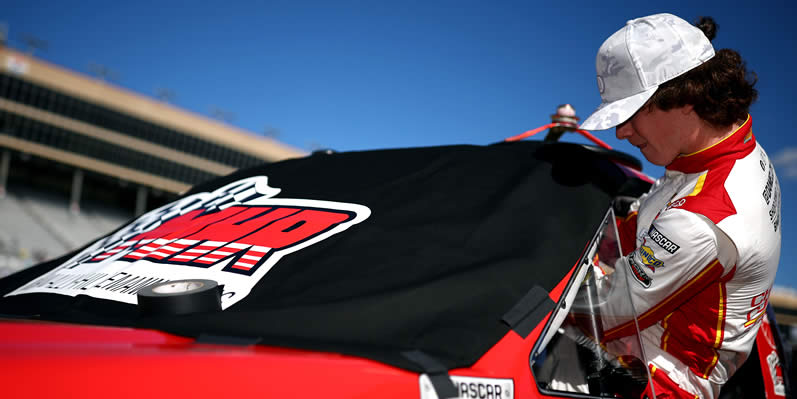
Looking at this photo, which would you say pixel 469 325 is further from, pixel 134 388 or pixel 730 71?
pixel 730 71

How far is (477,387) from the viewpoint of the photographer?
110 cm

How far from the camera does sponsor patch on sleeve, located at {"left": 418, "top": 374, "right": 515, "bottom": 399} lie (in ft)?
3.36

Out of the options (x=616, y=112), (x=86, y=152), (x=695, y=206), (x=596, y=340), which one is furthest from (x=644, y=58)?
(x=86, y=152)

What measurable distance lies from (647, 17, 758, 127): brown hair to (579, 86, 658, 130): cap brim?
0.05 metres

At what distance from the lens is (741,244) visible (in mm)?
1465

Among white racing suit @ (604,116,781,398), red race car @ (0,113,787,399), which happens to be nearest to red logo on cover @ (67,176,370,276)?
red race car @ (0,113,787,399)

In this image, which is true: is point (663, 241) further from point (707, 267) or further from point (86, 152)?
point (86, 152)

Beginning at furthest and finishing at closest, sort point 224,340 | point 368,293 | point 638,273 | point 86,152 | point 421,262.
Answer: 1. point 86,152
2. point 638,273
3. point 421,262
4. point 368,293
5. point 224,340

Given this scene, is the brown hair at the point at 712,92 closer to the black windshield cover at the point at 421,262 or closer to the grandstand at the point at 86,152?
the black windshield cover at the point at 421,262

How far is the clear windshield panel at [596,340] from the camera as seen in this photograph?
1.45 m

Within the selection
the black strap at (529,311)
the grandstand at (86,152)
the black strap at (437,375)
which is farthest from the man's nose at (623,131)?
the grandstand at (86,152)

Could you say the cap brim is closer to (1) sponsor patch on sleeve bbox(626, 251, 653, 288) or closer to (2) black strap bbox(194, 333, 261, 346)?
(1) sponsor patch on sleeve bbox(626, 251, 653, 288)

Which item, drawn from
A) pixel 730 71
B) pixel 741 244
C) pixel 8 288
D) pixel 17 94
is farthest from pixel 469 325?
pixel 17 94

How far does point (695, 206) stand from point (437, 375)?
93cm
